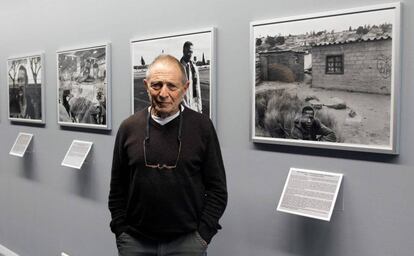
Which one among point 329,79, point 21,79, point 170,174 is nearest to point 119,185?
point 170,174

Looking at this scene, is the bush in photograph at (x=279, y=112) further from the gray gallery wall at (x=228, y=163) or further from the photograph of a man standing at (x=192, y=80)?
the photograph of a man standing at (x=192, y=80)

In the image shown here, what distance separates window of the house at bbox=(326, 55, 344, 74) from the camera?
188 cm

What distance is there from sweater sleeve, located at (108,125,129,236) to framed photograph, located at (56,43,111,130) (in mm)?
1016

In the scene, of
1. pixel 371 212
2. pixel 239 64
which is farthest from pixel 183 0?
pixel 371 212

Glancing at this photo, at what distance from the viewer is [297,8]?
6.70 feet

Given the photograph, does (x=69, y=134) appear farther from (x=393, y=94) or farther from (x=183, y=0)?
(x=393, y=94)

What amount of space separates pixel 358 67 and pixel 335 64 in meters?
0.11

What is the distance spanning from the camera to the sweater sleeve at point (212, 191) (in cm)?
195

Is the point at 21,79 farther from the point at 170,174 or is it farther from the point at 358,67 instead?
the point at 358,67

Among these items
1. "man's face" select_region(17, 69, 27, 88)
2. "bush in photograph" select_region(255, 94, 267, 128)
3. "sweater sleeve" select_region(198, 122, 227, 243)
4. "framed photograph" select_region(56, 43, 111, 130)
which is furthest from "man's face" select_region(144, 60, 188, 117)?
"man's face" select_region(17, 69, 27, 88)

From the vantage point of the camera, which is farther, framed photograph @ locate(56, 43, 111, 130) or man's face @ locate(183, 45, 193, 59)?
framed photograph @ locate(56, 43, 111, 130)

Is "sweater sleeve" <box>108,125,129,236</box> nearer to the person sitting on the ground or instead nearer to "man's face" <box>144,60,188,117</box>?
"man's face" <box>144,60,188,117</box>

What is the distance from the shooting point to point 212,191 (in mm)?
1989

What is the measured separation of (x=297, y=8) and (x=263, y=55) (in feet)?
0.89
